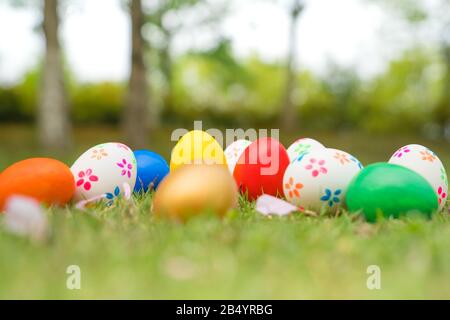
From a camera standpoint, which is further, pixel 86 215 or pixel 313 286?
pixel 86 215

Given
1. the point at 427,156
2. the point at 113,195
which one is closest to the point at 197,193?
the point at 113,195

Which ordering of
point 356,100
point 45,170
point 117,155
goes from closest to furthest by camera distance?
point 45,170, point 117,155, point 356,100

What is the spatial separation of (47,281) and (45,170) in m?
1.35

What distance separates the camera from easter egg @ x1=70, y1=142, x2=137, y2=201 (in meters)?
3.30

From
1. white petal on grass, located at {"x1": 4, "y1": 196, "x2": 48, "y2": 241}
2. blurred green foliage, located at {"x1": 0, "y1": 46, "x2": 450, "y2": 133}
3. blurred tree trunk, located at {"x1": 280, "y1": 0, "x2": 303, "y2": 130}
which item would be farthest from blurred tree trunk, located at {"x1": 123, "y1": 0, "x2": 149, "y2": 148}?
white petal on grass, located at {"x1": 4, "y1": 196, "x2": 48, "y2": 241}

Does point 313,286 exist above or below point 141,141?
below

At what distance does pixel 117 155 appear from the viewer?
11.1 ft

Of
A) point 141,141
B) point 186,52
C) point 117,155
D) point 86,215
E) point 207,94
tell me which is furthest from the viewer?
point 207,94

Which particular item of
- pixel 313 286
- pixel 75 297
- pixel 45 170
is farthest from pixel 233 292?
pixel 45 170

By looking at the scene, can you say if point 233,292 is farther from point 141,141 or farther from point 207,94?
point 207,94

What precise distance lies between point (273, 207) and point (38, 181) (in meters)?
1.33

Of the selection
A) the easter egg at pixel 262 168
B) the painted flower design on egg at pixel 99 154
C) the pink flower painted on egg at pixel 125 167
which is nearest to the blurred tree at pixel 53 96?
the painted flower design on egg at pixel 99 154

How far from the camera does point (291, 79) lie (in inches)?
554

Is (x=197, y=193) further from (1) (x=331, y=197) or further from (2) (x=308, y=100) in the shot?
(2) (x=308, y=100)
